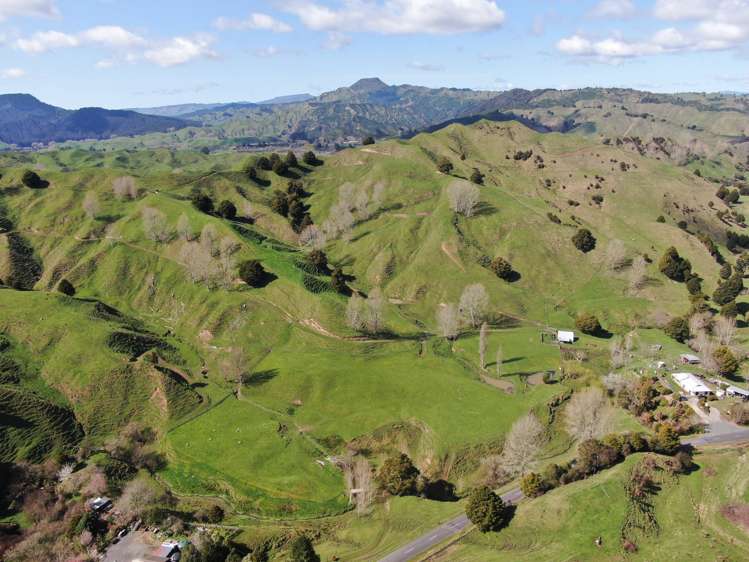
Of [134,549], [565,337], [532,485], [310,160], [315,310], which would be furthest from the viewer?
[310,160]

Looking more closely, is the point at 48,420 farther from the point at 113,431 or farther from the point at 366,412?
the point at 366,412

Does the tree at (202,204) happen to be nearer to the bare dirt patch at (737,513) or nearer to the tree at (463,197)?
the tree at (463,197)

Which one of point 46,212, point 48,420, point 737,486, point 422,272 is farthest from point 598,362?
point 46,212

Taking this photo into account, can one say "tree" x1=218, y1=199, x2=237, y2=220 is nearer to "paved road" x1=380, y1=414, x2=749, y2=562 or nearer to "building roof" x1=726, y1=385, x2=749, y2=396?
"paved road" x1=380, y1=414, x2=749, y2=562

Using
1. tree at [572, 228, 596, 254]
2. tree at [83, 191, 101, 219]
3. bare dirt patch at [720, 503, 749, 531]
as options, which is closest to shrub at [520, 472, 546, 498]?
bare dirt patch at [720, 503, 749, 531]

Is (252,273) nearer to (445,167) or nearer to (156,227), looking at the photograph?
(156,227)

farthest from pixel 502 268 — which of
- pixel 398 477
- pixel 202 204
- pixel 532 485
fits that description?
pixel 202 204
